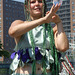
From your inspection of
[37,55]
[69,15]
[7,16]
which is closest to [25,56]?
[37,55]

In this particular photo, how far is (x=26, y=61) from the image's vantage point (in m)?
2.57

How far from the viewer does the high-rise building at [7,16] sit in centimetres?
9355

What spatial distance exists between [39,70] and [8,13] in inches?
3874

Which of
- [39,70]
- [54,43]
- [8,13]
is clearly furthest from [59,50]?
[8,13]

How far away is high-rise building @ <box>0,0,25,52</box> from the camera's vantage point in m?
93.6

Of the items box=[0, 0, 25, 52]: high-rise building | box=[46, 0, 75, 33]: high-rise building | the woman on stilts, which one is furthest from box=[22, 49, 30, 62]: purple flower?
box=[0, 0, 25, 52]: high-rise building

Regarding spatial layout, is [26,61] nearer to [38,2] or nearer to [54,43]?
[54,43]

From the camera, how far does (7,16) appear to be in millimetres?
98375

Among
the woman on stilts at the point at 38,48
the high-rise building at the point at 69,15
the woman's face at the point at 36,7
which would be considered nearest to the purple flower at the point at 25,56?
the woman on stilts at the point at 38,48

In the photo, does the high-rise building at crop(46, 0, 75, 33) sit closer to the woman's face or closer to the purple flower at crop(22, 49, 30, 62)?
the woman's face

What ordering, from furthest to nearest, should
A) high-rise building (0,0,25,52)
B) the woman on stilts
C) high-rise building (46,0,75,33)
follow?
high-rise building (0,0,25,52), high-rise building (46,0,75,33), the woman on stilts

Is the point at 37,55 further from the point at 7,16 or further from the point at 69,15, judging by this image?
the point at 7,16

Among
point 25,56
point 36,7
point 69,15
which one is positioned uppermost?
point 36,7

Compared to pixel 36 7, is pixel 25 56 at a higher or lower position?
lower
